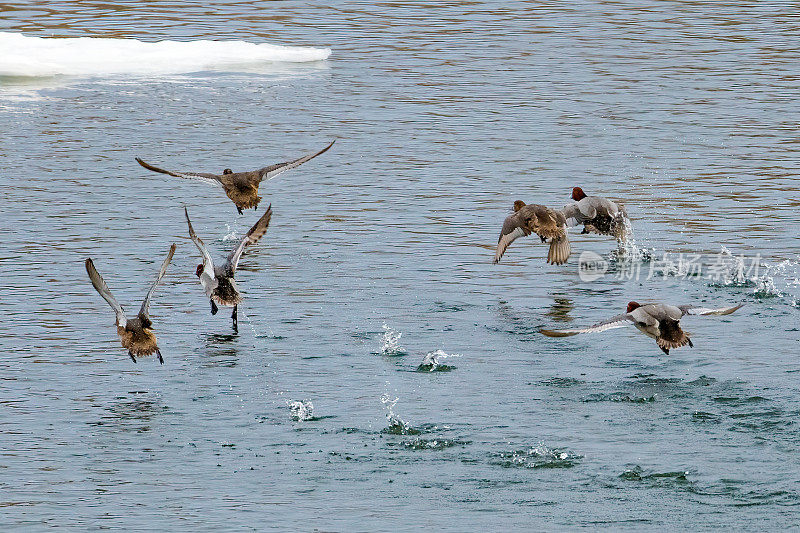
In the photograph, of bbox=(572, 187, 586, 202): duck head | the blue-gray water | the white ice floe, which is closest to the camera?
the blue-gray water

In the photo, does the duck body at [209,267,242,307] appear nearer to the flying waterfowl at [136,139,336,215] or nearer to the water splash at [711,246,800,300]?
the flying waterfowl at [136,139,336,215]

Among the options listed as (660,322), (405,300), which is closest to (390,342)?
(405,300)

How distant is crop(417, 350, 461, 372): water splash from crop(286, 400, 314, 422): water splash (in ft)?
3.52

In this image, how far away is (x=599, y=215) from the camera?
1338 cm

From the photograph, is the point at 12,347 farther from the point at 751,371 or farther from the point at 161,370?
the point at 751,371

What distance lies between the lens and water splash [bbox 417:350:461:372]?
10438mm

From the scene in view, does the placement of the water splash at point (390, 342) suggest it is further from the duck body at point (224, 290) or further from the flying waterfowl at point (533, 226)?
the flying waterfowl at point (533, 226)

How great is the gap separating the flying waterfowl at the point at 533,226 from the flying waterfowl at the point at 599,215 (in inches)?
10.3

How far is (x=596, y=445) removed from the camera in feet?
29.2

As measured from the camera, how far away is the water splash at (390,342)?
1082 cm

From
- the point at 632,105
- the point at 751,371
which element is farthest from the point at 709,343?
the point at 632,105

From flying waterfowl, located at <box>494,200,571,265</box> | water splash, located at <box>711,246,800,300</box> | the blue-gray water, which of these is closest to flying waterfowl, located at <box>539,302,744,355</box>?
the blue-gray water

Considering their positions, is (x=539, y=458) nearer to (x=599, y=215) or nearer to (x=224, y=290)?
(x=224, y=290)

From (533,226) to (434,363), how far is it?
2.67m
